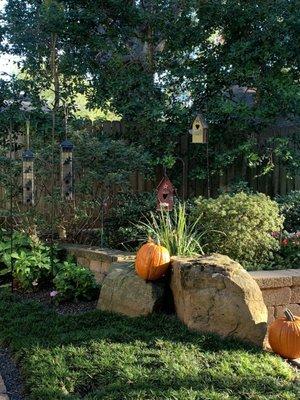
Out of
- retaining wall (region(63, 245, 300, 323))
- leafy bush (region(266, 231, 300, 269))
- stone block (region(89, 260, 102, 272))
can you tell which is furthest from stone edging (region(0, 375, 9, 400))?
leafy bush (region(266, 231, 300, 269))

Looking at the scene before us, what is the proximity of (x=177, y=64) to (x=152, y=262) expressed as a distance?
499 cm

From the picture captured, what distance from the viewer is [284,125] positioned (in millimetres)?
9352

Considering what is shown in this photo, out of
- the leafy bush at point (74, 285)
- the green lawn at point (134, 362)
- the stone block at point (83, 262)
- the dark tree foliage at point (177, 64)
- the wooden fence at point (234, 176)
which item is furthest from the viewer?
the wooden fence at point (234, 176)

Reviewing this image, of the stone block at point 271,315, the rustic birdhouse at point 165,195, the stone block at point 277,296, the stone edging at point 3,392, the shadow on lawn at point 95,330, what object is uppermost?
the rustic birdhouse at point 165,195

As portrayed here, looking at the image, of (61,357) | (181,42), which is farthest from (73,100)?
(61,357)

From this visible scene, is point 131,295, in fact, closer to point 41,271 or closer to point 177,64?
point 41,271

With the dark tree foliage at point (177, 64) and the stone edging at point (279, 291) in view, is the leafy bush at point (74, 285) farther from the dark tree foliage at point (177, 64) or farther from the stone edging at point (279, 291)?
the dark tree foliage at point (177, 64)

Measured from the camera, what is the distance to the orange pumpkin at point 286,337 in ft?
13.9

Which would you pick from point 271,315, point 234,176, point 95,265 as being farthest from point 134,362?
point 234,176

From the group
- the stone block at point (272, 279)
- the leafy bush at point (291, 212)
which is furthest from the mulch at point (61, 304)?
the leafy bush at point (291, 212)

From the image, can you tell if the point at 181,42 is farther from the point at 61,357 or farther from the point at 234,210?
the point at 61,357

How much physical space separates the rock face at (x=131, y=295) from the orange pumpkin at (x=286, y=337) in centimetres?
95

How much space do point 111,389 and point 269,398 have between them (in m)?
0.93

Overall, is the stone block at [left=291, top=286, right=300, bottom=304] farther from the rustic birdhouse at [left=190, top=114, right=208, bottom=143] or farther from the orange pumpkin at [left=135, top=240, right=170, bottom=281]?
the rustic birdhouse at [left=190, top=114, right=208, bottom=143]
